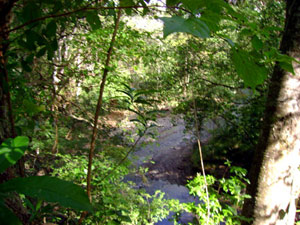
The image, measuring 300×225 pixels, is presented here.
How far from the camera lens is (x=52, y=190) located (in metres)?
0.36

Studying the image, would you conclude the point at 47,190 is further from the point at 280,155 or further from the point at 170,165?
the point at 170,165

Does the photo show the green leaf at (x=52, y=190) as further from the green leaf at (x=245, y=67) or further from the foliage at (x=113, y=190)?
the foliage at (x=113, y=190)

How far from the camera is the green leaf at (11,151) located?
0.38 m

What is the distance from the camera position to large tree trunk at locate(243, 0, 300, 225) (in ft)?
5.17

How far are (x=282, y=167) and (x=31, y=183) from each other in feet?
5.92

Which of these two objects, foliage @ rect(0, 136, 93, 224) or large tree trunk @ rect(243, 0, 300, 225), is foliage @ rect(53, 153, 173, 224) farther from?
foliage @ rect(0, 136, 93, 224)

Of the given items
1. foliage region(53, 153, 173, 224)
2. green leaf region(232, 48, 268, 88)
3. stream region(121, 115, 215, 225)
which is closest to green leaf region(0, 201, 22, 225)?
green leaf region(232, 48, 268, 88)

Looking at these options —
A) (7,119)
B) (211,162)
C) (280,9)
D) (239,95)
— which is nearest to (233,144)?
(211,162)

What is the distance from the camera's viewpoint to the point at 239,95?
5.50 meters

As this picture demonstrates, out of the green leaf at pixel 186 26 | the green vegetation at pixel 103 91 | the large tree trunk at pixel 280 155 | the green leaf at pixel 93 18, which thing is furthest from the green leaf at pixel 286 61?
the large tree trunk at pixel 280 155

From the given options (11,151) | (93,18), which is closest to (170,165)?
(93,18)

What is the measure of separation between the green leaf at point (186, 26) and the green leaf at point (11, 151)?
1.16 ft

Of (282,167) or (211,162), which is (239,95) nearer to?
(211,162)

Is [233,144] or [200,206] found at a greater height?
[233,144]
